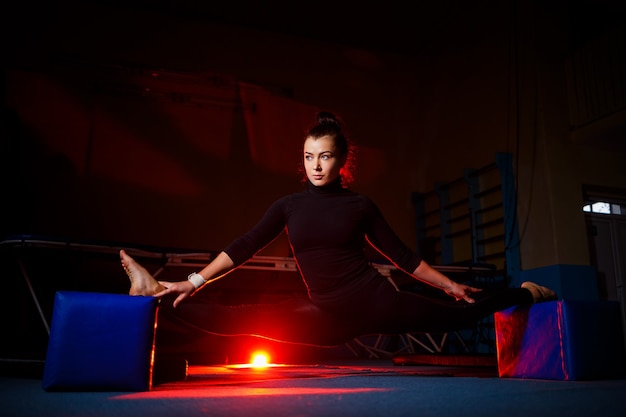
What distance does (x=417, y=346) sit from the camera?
560 cm

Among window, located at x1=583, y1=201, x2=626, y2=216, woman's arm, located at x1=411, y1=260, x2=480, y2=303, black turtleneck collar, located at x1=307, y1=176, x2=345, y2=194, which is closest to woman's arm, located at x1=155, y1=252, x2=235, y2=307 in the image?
black turtleneck collar, located at x1=307, y1=176, x2=345, y2=194

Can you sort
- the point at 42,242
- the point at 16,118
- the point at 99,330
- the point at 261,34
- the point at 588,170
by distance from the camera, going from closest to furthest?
the point at 99,330, the point at 42,242, the point at 16,118, the point at 588,170, the point at 261,34

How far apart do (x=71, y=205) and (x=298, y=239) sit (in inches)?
161

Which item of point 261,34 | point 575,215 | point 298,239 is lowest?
point 298,239

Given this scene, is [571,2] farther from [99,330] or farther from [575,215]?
[99,330]

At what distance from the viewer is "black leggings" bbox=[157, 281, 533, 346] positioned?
5.74 ft

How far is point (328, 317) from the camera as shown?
1851mm

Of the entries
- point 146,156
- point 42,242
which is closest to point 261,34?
point 146,156

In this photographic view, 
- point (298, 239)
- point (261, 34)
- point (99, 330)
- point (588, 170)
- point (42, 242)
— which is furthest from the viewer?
point (261, 34)

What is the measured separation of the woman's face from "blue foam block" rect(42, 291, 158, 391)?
781 millimetres

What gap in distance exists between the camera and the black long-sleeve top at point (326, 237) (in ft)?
6.11

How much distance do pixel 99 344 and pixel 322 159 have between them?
1.02m

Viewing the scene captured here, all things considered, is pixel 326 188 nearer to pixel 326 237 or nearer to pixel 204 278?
pixel 326 237

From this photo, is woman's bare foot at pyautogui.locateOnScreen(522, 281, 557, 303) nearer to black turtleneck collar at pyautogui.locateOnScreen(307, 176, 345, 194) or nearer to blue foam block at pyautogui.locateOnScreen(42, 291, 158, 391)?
black turtleneck collar at pyautogui.locateOnScreen(307, 176, 345, 194)
